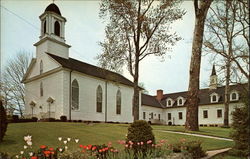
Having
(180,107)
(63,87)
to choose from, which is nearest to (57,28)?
(63,87)

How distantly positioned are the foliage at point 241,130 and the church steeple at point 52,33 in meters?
20.3

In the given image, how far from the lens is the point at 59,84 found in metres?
20.3

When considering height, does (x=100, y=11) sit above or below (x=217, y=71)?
above

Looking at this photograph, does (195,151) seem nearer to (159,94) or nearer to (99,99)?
(99,99)

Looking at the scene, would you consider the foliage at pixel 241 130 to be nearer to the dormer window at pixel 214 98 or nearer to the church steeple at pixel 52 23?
the church steeple at pixel 52 23

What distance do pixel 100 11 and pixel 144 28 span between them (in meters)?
3.41

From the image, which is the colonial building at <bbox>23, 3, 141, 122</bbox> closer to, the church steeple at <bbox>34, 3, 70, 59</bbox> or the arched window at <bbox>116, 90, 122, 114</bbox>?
the church steeple at <bbox>34, 3, 70, 59</bbox>

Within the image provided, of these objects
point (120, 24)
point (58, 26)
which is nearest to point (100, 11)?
point (120, 24)

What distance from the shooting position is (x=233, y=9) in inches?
281

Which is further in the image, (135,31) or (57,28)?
(57,28)

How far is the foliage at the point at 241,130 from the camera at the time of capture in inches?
226

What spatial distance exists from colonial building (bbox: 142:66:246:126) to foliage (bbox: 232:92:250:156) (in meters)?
26.5

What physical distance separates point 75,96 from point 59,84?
219cm

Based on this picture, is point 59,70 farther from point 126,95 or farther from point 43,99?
point 126,95
